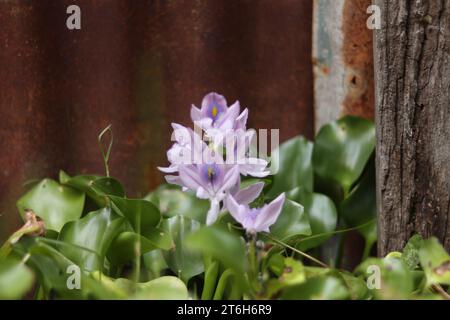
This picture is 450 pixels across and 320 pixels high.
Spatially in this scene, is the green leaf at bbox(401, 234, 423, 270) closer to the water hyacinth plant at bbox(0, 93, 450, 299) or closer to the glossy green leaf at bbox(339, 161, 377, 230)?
the water hyacinth plant at bbox(0, 93, 450, 299)

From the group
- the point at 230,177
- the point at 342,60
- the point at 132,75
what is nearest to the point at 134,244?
the point at 230,177

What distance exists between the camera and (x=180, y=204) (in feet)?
5.76

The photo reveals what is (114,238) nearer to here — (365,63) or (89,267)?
(89,267)

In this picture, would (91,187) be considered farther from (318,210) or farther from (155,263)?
(318,210)

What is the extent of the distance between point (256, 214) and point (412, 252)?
0.42 metres

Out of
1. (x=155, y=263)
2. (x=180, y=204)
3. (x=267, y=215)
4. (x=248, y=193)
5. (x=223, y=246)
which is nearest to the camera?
(x=223, y=246)

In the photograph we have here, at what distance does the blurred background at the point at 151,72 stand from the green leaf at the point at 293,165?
9cm

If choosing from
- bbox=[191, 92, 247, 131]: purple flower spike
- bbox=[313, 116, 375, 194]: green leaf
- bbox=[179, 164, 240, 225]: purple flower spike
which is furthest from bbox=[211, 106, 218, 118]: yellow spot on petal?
bbox=[313, 116, 375, 194]: green leaf

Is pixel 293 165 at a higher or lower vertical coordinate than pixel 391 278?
higher

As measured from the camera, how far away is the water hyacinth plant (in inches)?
50.0

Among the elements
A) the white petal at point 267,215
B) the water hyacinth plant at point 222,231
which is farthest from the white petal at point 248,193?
the white petal at point 267,215

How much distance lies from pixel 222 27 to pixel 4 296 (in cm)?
95
